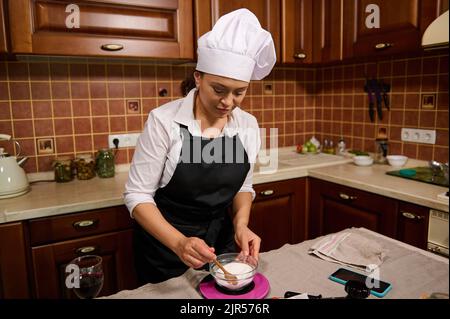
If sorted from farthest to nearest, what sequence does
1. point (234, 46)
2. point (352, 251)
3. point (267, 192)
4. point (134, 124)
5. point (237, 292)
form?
1. point (134, 124)
2. point (267, 192)
3. point (234, 46)
4. point (352, 251)
5. point (237, 292)

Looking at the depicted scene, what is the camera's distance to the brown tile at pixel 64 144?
2046mm

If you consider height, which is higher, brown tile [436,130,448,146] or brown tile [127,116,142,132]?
brown tile [127,116,142,132]

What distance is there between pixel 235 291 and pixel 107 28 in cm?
140

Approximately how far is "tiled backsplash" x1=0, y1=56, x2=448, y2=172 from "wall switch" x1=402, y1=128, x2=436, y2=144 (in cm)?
3

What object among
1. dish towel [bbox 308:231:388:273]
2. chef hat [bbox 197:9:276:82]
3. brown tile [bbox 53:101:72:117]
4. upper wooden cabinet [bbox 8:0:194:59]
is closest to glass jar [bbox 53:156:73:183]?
brown tile [bbox 53:101:72:117]

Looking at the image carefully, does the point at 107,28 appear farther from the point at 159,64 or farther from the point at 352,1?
the point at 352,1

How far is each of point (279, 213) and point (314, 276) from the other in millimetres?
1285

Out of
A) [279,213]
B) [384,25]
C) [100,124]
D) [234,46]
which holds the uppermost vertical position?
[384,25]

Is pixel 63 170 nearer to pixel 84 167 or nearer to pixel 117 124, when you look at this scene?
pixel 84 167

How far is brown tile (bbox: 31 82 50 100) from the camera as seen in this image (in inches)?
77.0

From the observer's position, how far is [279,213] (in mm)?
2205

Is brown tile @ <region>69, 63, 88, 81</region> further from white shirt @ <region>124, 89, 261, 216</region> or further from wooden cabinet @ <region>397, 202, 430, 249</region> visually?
wooden cabinet @ <region>397, 202, 430, 249</region>

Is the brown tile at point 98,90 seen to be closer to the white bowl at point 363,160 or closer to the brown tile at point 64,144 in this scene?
the brown tile at point 64,144

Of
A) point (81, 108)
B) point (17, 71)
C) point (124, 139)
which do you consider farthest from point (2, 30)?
point (124, 139)
